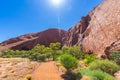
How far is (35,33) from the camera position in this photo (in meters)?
104

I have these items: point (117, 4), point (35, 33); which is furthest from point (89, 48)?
point (35, 33)

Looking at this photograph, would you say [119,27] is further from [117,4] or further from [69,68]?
[69,68]

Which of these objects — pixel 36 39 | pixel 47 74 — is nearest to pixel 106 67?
pixel 47 74

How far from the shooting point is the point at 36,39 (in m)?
97.5

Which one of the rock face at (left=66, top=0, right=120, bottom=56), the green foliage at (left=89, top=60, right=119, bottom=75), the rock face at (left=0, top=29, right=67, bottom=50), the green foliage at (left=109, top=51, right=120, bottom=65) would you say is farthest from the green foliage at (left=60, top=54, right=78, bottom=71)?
the rock face at (left=0, top=29, right=67, bottom=50)

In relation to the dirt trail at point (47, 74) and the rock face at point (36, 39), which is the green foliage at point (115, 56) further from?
the rock face at point (36, 39)

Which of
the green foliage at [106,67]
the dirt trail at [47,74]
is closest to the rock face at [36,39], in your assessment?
the dirt trail at [47,74]

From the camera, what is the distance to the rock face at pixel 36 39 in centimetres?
9541

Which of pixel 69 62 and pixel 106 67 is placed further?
pixel 106 67

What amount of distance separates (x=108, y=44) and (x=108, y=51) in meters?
1.87

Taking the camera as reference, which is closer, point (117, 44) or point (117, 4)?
point (117, 44)

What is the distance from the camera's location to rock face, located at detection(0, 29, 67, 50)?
313 ft

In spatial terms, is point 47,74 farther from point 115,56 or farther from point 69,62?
point 115,56

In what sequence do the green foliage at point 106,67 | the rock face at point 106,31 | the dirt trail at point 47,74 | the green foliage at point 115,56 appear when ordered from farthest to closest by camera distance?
the rock face at point 106,31
the green foliage at point 115,56
the green foliage at point 106,67
the dirt trail at point 47,74
